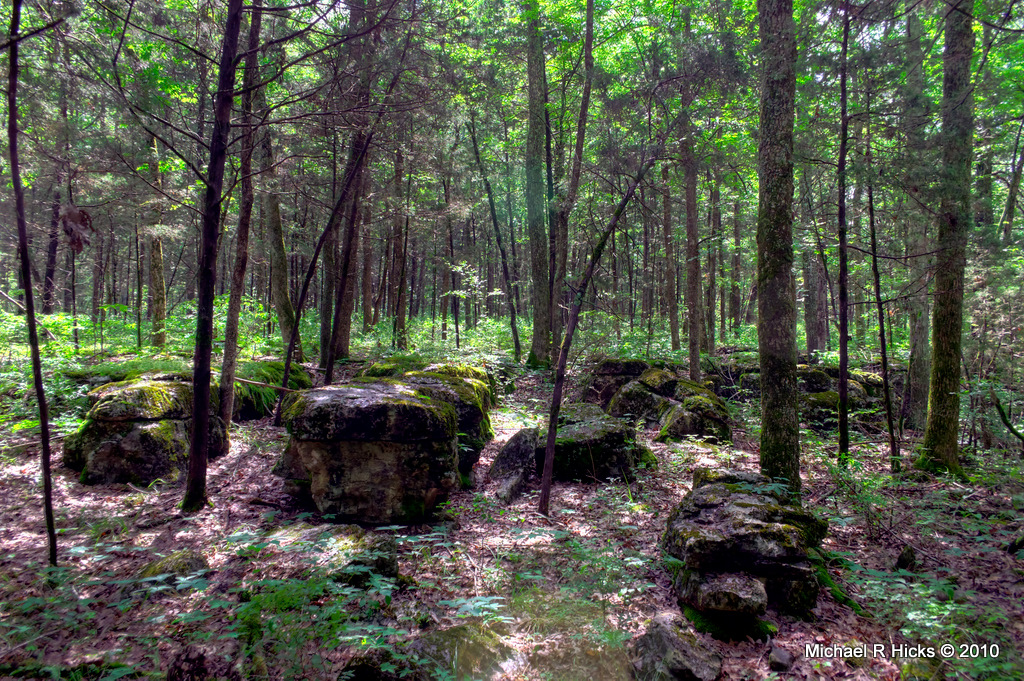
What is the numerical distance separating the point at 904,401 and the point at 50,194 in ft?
92.8

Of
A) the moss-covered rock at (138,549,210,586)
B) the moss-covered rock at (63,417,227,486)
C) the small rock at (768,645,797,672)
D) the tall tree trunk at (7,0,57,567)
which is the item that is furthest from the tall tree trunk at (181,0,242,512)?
the small rock at (768,645,797,672)

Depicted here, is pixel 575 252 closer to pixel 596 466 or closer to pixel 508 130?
pixel 508 130

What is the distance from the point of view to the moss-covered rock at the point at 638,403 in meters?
9.75

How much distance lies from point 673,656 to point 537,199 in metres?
12.9

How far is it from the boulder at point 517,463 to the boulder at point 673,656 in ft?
9.36

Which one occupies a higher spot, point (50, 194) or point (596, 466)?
point (50, 194)

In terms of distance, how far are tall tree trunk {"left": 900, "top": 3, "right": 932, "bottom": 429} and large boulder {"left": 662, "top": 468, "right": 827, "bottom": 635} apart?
165 inches

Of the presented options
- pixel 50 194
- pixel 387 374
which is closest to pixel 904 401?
pixel 387 374

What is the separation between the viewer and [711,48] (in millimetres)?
5906

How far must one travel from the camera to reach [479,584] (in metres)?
3.87

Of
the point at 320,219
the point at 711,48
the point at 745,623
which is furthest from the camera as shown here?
the point at 320,219

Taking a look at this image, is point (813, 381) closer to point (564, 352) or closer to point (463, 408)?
point (564, 352)

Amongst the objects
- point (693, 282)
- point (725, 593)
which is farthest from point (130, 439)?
point (693, 282)

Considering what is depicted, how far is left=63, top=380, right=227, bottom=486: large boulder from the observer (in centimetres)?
529
